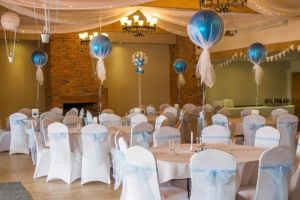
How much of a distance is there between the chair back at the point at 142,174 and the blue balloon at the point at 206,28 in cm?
203

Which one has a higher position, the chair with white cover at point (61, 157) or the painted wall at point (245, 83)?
the painted wall at point (245, 83)

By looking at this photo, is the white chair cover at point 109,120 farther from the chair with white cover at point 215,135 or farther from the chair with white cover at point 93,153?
the chair with white cover at point 215,135

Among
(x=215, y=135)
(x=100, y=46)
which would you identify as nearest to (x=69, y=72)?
(x=100, y=46)

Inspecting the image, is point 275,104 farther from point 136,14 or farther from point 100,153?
point 100,153

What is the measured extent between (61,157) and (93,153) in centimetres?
56

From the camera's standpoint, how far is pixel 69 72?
14.6 metres

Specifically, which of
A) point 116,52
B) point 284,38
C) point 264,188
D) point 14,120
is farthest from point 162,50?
point 264,188

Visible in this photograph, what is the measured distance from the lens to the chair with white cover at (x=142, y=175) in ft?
14.4

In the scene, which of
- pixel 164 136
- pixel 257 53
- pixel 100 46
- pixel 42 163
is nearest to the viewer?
pixel 164 136

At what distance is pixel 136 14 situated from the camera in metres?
11.0

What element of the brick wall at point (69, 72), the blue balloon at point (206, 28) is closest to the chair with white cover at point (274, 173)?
the blue balloon at point (206, 28)

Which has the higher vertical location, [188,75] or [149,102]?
[188,75]

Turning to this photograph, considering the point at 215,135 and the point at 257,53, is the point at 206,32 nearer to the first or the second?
the point at 215,135

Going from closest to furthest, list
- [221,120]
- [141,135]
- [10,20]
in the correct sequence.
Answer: [141,135] < [10,20] < [221,120]
